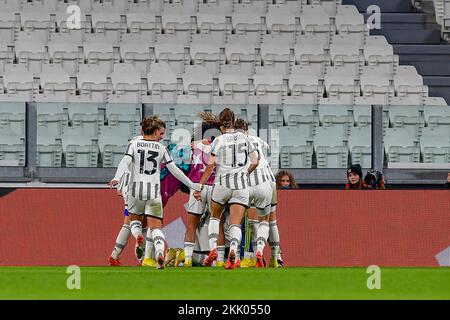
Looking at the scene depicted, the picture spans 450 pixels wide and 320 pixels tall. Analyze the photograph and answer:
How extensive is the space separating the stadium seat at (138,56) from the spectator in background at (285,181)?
5705mm

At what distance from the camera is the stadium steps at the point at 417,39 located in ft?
82.6

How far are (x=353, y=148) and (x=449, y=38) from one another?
6821 mm

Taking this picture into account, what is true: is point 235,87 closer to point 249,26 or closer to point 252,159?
point 249,26

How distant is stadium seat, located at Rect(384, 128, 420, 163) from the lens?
20500 millimetres

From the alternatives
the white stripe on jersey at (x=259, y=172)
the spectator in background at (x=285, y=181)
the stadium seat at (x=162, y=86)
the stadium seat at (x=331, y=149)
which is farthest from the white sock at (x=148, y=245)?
the stadium seat at (x=162, y=86)

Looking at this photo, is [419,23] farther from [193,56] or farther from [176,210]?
[176,210]

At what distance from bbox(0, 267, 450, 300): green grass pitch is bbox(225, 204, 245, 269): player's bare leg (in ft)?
0.62

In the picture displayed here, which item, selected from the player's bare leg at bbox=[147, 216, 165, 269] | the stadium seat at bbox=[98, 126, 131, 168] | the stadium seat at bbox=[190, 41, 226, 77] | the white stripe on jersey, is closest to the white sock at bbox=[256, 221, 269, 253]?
the white stripe on jersey

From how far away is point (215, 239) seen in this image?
53.9ft

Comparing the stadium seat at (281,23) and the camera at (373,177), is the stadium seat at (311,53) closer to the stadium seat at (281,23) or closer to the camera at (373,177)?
the stadium seat at (281,23)

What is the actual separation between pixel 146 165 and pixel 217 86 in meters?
8.02

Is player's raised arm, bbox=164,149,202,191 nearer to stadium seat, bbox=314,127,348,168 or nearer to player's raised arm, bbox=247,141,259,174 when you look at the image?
player's raised arm, bbox=247,141,259,174

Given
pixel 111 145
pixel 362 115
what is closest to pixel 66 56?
pixel 111 145
